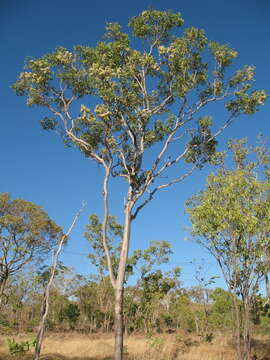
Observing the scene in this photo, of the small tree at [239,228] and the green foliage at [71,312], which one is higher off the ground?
the small tree at [239,228]

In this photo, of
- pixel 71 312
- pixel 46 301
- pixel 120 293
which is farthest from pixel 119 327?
pixel 71 312

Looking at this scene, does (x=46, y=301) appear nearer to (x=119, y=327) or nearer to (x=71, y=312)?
(x=119, y=327)

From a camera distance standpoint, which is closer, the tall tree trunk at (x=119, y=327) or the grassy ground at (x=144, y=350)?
the tall tree trunk at (x=119, y=327)

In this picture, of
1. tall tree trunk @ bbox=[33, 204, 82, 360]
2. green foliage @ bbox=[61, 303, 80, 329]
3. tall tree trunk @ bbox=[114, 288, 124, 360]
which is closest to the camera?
tall tree trunk @ bbox=[114, 288, 124, 360]

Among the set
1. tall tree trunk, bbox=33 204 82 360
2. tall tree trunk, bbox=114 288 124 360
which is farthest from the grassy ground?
tall tree trunk, bbox=114 288 124 360

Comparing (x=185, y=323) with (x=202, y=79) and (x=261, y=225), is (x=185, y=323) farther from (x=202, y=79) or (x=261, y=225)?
(x=202, y=79)

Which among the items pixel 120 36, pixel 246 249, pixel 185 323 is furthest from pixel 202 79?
pixel 185 323

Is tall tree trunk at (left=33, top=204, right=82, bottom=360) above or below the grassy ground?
above

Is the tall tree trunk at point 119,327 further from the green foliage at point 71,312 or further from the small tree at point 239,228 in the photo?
the green foliage at point 71,312

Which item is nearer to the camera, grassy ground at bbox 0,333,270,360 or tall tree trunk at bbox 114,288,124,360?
tall tree trunk at bbox 114,288,124,360

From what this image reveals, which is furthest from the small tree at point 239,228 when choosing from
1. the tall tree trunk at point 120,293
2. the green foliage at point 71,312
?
the green foliage at point 71,312

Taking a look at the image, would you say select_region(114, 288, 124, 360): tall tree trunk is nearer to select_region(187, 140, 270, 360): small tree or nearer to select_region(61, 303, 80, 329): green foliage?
select_region(187, 140, 270, 360): small tree

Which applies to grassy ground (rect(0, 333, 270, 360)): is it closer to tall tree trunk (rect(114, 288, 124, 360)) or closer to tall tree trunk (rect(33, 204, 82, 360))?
tall tree trunk (rect(33, 204, 82, 360))

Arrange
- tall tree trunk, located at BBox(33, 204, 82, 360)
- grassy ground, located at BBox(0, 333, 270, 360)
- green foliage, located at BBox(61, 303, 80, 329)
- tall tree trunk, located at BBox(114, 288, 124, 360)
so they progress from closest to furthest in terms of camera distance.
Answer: tall tree trunk, located at BBox(114, 288, 124, 360), tall tree trunk, located at BBox(33, 204, 82, 360), grassy ground, located at BBox(0, 333, 270, 360), green foliage, located at BBox(61, 303, 80, 329)
